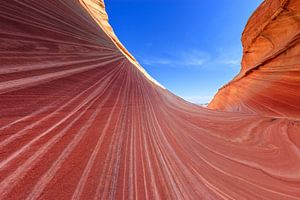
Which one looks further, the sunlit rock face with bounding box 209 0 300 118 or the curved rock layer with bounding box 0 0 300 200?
the sunlit rock face with bounding box 209 0 300 118

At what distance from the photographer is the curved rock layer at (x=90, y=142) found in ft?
1.91

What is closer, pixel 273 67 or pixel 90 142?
pixel 90 142

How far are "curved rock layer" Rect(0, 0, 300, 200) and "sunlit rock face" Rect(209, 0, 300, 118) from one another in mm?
1660

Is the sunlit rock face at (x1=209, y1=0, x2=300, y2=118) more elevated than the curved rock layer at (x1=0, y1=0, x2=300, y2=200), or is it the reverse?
the sunlit rock face at (x1=209, y1=0, x2=300, y2=118)

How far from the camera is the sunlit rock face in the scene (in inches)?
129

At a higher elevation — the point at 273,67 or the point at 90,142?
the point at 273,67

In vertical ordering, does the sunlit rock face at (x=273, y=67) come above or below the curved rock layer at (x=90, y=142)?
above

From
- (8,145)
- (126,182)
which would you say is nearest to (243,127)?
(126,182)

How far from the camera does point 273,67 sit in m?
4.30

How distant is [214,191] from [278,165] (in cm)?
69

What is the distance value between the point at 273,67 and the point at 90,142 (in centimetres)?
487

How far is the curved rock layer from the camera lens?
0.58 metres

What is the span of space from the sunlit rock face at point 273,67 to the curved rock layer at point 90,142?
1.66 m

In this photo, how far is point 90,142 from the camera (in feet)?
2.74
